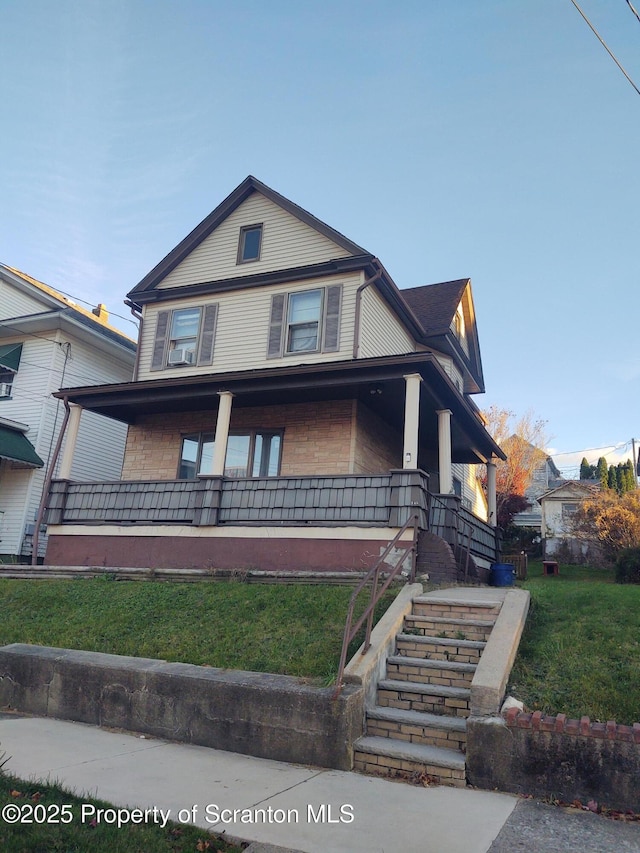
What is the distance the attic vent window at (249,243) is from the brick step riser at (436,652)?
11.5 meters

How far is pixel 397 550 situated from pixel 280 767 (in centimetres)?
544

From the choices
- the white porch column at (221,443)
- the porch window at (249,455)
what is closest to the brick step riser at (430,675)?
the white porch column at (221,443)

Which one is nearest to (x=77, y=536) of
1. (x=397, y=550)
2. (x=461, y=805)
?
(x=397, y=550)

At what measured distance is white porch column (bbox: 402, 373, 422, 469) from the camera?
1164 cm

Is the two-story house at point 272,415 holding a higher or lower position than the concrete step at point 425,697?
higher

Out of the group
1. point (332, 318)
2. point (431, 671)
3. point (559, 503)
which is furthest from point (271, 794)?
point (559, 503)

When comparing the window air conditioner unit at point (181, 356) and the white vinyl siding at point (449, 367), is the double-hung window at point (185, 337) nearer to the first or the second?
the window air conditioner unit at point (181, 356)

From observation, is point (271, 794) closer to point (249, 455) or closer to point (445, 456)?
point (445, 456)

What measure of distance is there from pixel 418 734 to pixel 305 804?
1.66m

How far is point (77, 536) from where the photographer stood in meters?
14.3

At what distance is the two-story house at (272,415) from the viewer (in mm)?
12148

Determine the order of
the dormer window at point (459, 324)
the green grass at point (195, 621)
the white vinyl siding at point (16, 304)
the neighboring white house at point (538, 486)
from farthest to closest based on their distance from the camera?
the neighboring white house at point (538, 486)
the white vinyl siding at point (16, 304)
the dormer window at point (459, 324)
the green grass at point (195, 621)

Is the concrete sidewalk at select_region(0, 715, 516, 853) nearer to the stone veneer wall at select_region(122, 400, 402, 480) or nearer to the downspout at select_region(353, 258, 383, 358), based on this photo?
the stone veneer wall at select_region(122, 400, 402, 480)

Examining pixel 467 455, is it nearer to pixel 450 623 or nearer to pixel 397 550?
pixel 397 550
